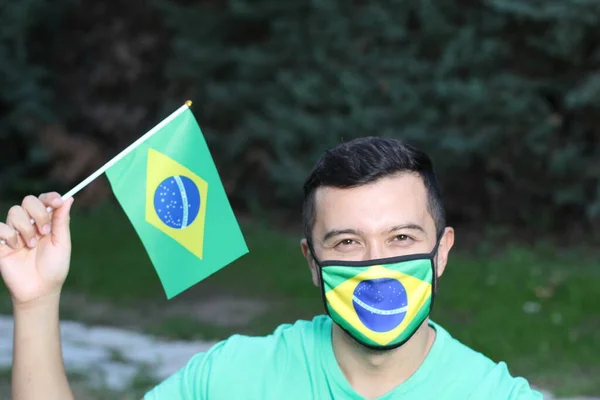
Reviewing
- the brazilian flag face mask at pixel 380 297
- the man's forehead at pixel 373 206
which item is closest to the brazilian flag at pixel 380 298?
the brazilian flag face mask at pixel 380 297

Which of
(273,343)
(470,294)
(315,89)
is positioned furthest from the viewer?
(315,89)

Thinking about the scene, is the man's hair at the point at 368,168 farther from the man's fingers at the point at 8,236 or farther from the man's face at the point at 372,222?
the man's fingers at the point at 8,236

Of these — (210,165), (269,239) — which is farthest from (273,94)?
(210,165)

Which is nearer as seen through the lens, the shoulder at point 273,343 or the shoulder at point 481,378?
the shoulder at point 481,378

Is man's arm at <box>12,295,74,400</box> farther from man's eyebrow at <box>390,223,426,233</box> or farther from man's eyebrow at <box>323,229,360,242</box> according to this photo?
man's eyebrow at <box>390,223,426,233</box>

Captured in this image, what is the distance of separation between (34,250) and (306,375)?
0.79 meters

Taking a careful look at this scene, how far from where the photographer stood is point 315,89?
978 cm

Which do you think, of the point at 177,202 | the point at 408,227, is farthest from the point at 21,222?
the point at 408,227

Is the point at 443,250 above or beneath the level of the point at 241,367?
above

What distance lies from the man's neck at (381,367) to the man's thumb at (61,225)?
823mm

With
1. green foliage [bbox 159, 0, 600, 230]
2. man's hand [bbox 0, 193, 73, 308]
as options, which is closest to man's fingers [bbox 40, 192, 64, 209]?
man's hand [bbox 0, 193, 73, 308]

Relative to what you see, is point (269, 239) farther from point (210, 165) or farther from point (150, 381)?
point (210, 165)

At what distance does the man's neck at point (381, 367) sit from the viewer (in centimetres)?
246

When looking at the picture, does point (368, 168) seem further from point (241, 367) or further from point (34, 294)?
point (34, 294)
